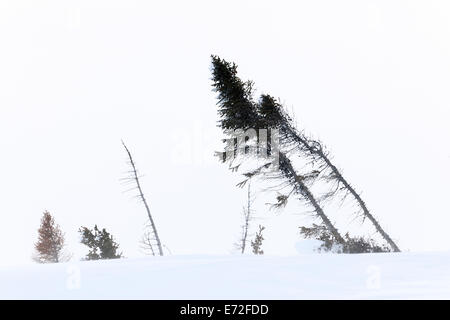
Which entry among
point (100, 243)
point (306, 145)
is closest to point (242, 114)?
point (306, 145)

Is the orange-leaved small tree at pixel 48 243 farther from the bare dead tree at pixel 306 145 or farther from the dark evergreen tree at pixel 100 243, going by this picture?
the bare dead tree at pixel 306 145

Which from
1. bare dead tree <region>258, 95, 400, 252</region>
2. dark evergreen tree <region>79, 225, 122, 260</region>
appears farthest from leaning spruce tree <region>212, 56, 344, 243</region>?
dark evergreen tree <region>79, 225, 122, 260</region>

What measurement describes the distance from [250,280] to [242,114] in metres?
15.9

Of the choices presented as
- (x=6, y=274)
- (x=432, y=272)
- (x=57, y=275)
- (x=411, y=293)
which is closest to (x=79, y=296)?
(x=57, y=275)

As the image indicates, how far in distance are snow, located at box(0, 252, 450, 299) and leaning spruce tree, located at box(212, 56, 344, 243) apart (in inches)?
508

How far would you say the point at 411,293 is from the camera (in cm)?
600

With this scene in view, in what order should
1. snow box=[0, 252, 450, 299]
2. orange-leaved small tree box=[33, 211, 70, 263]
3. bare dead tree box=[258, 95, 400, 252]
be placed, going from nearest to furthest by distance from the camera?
snow box=[0, 252, 450, 299], bare dead tree box=[258, 95, 400, 252], orange-leaved small tree box=[33, 211, 70, 263]

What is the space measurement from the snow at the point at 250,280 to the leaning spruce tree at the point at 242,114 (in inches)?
508

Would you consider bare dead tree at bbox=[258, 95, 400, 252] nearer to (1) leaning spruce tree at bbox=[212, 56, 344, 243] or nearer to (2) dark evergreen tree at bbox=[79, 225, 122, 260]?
(1) leaning spruce tree at bbox=[212, 56, 344, 243]

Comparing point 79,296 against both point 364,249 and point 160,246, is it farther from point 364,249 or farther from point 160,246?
point 160,246

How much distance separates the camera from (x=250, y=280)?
23.7 ft

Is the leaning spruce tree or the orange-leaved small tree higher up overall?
the leaning spruce tree

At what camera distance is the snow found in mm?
6238
